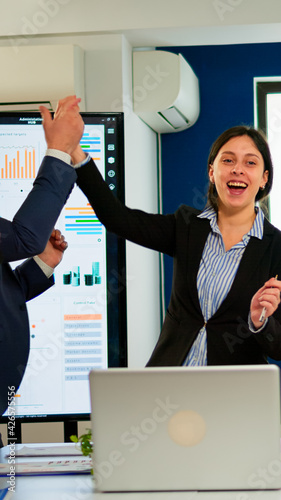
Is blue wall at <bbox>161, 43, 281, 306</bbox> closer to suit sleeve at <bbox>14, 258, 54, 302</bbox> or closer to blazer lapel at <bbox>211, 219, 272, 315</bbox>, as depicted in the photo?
blazer lapel at <bbox>211, 219, 272, 315</bbox>

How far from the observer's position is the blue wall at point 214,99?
446cm

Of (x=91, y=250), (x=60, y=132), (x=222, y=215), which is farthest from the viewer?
(x=91, y=250)

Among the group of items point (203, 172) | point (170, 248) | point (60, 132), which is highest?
point (203, 172)

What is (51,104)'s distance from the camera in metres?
3.09

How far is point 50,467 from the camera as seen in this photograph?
1.67m

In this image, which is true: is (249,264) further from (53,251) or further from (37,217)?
(37,217)

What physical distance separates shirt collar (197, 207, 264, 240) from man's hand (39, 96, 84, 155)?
719mm

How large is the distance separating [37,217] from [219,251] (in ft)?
2.87

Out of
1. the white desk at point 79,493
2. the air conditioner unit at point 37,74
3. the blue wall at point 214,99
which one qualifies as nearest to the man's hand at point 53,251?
the white desk at point 79,493

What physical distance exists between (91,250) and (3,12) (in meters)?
1.19

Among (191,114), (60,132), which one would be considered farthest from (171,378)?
(191,114)

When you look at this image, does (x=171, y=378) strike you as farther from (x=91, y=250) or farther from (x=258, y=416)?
(x=91, y=250)

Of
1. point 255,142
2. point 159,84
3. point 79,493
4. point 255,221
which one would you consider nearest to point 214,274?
point 255,221

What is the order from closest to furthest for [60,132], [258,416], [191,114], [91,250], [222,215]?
[258,416]
[60,132]
[222,215]
[91,250]
[191,114]
